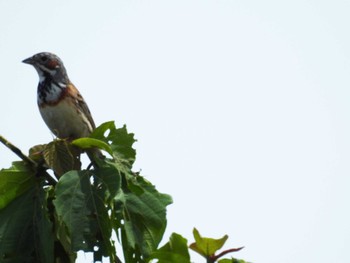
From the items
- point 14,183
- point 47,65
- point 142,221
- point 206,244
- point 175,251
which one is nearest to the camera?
point 206,244

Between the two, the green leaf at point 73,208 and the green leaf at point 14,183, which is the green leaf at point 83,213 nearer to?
the green leaf at point 73,208

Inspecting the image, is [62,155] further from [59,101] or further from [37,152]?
[59,101]

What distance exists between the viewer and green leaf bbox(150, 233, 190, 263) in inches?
114

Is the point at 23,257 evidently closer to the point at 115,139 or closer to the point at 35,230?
the point at 35,230

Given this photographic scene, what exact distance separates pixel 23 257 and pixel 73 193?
1.53ft

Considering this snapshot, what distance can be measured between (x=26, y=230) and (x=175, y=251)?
4.15 feet

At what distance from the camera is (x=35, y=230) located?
12.8 feet

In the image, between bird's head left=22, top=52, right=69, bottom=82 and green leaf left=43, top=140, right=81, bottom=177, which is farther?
bird's head left=22, top=52, right=69, bottom=82

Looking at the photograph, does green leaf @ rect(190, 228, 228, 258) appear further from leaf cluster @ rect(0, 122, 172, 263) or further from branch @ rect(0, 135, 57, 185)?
branch @ rect(0, 135, 57, 185)

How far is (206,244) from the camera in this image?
2602 mm

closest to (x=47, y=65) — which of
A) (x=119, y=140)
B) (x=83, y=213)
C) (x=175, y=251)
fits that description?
(x=119, y=140)

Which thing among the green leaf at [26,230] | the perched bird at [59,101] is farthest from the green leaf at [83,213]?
the perched bird at [59,101]

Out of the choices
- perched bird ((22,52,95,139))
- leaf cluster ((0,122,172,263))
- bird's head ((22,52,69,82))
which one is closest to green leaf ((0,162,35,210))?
leaf cluster ((0,122,172,263))

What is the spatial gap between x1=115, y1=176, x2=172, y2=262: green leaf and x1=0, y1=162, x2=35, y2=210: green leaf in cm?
55
